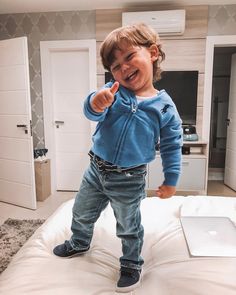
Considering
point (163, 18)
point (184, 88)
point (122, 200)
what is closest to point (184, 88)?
point (184, 88)

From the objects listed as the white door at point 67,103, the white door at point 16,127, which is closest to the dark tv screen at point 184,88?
the white door at point 67,103

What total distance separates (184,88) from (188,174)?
1.10 meters

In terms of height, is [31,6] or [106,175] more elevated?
[31,6]

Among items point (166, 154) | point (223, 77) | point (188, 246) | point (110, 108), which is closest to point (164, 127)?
point (166, 154)

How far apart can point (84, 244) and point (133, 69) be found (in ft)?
2.56

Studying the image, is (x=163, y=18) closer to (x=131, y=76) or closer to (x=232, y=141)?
(x=232, y=141)

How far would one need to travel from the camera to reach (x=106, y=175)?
1070 mm

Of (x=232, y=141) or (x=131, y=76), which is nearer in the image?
(x=131, y=76)

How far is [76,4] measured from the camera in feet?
10.6

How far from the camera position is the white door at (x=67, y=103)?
3533 mm

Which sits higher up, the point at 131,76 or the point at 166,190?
the point at 131,76

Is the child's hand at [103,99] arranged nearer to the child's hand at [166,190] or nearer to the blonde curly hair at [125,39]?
the blonde curly hair at [125,39]

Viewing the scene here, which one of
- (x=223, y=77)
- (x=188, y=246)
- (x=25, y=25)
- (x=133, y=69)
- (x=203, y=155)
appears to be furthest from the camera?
(x=223, y=77)

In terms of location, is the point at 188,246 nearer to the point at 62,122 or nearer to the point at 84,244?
the point at 84,244
